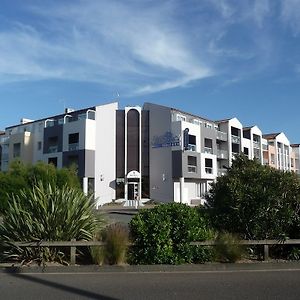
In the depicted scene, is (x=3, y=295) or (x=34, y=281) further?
(x=34, y=281)

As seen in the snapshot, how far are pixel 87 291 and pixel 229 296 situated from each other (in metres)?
2.36

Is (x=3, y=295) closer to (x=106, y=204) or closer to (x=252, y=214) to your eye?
(x=252, y=214)

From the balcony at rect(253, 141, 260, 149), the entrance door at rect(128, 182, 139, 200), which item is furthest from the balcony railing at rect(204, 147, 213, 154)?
the balcony at rect(253, 141, 260, 149)

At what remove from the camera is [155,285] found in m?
8.50

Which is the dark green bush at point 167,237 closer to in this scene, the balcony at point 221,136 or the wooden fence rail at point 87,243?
the wooden fence rail at point 87,243

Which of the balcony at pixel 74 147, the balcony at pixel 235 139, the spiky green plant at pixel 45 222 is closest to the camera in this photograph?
the spiky green plant at pixel 45 222

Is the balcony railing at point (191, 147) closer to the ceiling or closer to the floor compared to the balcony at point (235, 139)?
closer to the floor

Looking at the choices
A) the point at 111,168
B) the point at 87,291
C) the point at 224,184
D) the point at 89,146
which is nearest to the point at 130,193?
the point at 111,168

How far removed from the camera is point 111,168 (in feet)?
189

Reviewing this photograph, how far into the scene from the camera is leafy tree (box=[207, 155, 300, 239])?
11.1 m

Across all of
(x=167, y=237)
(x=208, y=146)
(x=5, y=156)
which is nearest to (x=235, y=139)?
(x=208, y=146)

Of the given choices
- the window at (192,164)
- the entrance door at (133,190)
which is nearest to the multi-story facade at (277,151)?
the window at (192,164)

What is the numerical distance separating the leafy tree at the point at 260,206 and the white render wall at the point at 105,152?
146ft

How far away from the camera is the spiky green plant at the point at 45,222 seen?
10781 mm
